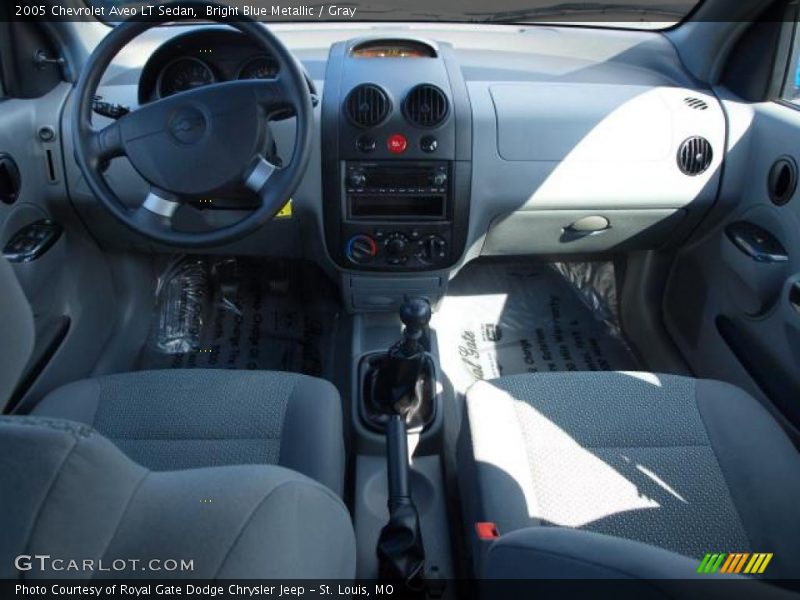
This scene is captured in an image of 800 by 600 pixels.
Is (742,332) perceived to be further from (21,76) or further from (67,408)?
(21,76)

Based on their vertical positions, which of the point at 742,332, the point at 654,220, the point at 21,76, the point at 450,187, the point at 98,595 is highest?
the point at 21,76

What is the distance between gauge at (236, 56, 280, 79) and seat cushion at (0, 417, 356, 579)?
1282mm

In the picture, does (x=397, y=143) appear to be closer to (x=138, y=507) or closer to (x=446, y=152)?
(x=446, y=152)

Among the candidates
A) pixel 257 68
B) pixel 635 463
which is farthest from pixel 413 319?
pixel 257 68

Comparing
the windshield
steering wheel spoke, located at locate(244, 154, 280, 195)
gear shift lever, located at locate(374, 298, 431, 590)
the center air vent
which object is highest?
the windshield

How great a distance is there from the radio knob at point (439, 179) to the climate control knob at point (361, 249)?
25 centimetres

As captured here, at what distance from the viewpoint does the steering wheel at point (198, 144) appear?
1474 mm

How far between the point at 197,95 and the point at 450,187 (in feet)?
2.39

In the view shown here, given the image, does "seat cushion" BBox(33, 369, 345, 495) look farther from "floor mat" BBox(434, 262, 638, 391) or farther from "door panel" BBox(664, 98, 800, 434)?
"door panel" BBox(664, 98, 800, 434)

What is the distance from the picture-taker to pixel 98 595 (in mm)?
659

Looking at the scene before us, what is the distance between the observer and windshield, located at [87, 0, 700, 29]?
7.31 feet

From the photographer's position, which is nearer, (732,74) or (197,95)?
(197,95)

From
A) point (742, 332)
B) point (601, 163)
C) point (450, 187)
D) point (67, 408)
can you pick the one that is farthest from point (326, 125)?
point (742, 332)

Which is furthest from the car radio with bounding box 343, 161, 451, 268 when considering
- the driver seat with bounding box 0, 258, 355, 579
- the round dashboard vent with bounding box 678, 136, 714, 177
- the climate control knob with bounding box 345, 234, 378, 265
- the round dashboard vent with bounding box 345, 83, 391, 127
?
the driver seat with bounding box 0, 258, 355, 579
